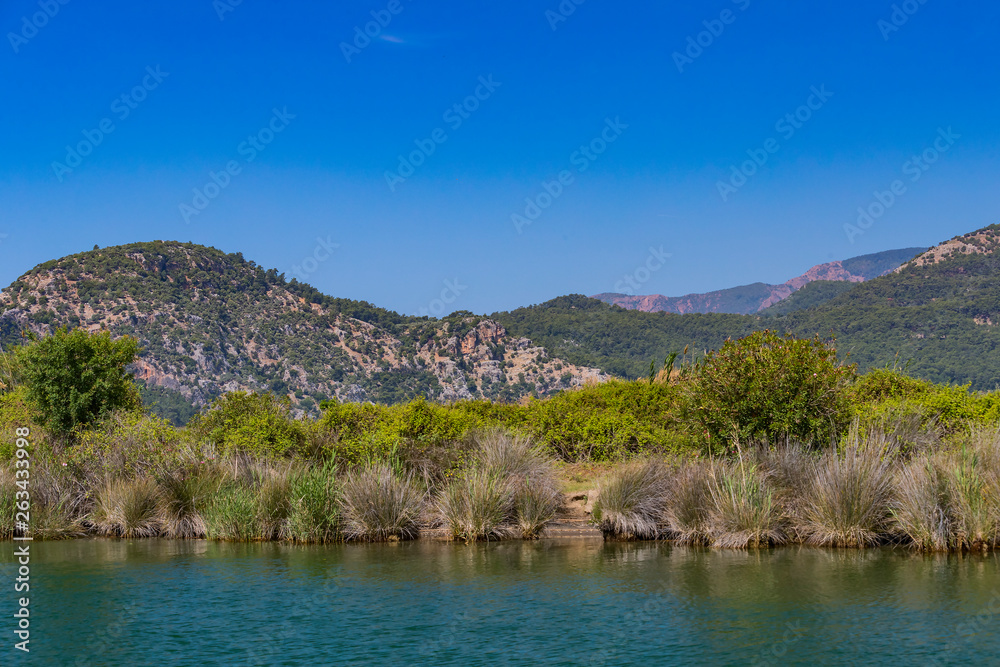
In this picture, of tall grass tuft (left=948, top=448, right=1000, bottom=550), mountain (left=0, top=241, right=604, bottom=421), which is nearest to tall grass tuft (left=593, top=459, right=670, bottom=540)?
tall grass tuft (left=948, top=448, right=1000, bottom=550)

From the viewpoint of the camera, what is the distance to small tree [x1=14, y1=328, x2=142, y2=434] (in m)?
22.8

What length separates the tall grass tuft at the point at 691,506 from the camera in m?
15.5

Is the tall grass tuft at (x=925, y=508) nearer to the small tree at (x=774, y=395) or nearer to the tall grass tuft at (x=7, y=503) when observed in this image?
the small tree at (x=774, y=395)

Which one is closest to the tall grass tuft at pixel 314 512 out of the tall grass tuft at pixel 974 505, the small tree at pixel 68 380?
the small tree at pixel 68 380

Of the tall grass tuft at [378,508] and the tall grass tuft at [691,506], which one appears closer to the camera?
the tall grass tuft at [691,506]

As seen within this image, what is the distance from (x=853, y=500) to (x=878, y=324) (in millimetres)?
118690

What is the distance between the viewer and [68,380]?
23062mm

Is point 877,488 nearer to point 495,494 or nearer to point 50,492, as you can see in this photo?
point 495,494

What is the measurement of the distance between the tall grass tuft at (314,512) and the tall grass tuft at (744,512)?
7047 millimetres

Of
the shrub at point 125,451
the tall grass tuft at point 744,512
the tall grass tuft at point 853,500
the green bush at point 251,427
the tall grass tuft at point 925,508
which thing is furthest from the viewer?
the green bush at point 251,427

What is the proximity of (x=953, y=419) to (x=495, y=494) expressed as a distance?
1124 cm

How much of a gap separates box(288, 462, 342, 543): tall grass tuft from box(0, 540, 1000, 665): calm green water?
1.24m

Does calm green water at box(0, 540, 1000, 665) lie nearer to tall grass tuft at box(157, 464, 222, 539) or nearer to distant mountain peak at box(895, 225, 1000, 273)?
tall grass tuft at box(157, 464, 222, 539)

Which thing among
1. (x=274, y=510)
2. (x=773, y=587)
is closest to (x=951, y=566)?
(x=773, y=587)
